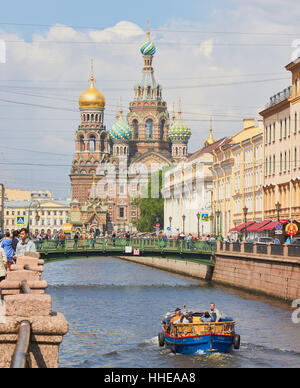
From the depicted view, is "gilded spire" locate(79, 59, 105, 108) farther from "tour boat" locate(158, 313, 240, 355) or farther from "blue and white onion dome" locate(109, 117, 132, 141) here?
"tour boat" locate(158, 313, 240, 355)

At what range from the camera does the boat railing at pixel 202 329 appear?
28.8m

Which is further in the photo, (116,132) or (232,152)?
(116,132)

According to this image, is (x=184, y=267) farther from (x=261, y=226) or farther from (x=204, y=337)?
(x=204, y=337)

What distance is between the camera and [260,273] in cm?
4850

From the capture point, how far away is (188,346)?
28.9 m

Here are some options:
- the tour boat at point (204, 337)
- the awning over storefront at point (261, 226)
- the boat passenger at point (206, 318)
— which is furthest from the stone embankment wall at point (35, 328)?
the awning over storefront at point (261, 226)

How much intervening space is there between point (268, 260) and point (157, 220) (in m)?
94.4

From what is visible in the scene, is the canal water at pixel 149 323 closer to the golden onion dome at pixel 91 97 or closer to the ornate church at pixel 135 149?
the ornate church at pixel 135 149

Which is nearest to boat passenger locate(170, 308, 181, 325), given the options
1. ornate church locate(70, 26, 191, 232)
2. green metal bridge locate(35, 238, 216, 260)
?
green metal bridge locate(35, 238, 216, 260)

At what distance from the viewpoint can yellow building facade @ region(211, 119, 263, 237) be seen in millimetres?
72625

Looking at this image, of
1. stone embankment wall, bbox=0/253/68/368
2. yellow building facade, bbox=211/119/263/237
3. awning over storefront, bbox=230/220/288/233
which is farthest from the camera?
yellow building facade, bbox=211/119/263/237

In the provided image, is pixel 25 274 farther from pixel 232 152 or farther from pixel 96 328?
pixel 232 152

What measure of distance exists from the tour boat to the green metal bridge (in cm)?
3075
